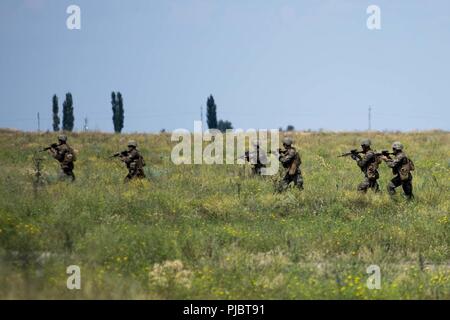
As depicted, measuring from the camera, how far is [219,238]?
12.7 m

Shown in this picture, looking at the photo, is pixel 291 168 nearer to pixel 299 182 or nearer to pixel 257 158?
pixel 299 182

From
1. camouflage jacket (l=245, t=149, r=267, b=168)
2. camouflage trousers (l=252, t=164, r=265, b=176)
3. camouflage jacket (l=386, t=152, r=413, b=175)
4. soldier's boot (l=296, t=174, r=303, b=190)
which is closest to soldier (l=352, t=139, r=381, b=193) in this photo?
camouflage jacket (l=386, t=152, r=413, b=175)

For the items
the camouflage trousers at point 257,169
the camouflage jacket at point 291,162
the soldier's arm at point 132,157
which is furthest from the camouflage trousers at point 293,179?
the soldier's arm at point 132,157

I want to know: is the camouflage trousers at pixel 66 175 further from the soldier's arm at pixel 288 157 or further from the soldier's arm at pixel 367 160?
the soldier's arm at pixel 367 160

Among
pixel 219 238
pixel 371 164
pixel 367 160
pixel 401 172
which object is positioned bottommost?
pixel 219 238

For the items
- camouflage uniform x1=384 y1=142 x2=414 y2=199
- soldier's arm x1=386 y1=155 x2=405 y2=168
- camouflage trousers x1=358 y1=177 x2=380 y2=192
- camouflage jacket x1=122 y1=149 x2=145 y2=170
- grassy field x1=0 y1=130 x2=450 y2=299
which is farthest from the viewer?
camouflage jacket x1=122 y1=149 x2=145 y2=170

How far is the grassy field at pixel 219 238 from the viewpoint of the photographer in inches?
370

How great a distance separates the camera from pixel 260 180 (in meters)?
20.0

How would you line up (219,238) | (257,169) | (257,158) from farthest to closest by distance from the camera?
(257,169), (257,158), (219,238)

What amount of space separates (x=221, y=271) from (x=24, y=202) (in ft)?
→ 18.4

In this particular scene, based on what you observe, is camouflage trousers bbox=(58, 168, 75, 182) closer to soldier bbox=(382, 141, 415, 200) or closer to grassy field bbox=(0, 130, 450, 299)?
grassy field bbox=(0, 130, 450, 299)

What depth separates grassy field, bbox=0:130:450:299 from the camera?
9.39 m

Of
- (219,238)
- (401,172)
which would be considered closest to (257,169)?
(401,172)
